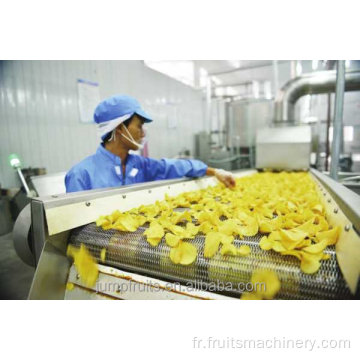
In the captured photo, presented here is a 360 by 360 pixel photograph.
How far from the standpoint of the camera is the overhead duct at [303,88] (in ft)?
10.3

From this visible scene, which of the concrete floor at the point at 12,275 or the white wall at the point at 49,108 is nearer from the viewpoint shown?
the concrete floor at the point at 12,275

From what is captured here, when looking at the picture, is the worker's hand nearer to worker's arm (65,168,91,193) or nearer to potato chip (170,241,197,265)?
worker's arm (65,168,91,193)

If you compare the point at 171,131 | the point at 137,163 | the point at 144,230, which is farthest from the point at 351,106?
the point at 171,131

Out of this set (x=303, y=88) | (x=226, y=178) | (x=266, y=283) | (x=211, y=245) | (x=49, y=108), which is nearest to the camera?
(x=266, y=283)

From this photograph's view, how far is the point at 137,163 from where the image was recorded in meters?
2.24

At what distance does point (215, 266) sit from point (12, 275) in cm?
278

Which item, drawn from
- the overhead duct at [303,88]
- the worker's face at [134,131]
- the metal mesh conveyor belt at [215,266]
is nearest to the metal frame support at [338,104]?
the overhead duct at [303,88]

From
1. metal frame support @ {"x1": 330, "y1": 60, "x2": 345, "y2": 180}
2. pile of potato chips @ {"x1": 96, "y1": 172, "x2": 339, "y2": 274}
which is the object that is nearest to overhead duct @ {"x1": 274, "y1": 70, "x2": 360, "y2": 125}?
metal frame support @ {"x1": 330, "y1": 60, "x2": 345, "y2": 180}

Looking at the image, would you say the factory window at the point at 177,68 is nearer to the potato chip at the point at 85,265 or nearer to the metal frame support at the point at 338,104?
the metal frame support at the point at 338,104

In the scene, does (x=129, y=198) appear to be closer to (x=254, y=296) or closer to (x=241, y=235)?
(x=241, y=235)

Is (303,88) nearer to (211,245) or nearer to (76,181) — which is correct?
(76,181)

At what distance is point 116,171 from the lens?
1950mm

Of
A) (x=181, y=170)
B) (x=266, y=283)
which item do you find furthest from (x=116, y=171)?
(x=266, y=283)

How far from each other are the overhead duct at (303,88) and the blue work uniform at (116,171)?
8.13ft
